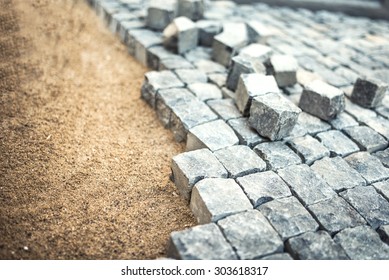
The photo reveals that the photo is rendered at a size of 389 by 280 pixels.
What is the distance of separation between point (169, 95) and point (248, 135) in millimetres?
992

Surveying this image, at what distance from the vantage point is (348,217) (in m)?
2.52

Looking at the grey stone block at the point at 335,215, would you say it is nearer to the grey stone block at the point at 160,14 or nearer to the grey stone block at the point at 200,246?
the grey stone block at the point at 200,246

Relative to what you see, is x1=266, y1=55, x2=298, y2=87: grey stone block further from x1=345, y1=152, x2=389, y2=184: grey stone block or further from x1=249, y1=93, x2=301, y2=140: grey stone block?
x1=345, y1=152, x2=389, y2=184: grey stone block

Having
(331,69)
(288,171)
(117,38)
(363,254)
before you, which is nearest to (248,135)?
(288,171)

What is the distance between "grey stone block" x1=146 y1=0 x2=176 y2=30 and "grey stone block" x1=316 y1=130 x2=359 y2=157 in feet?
9.07

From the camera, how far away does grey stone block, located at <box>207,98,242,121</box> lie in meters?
3.40

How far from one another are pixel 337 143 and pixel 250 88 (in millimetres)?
990

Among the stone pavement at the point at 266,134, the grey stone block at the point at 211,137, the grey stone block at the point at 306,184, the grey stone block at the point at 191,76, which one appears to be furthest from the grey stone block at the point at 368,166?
the grey stone block at the point at 191,76

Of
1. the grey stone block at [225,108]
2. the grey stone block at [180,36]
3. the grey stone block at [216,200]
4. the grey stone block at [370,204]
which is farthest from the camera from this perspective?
the grey stone block at [180,36]

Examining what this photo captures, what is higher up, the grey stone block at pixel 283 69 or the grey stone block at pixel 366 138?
the grey stone block at pixel 283 69

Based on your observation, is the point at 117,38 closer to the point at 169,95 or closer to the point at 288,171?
the point at 169,95

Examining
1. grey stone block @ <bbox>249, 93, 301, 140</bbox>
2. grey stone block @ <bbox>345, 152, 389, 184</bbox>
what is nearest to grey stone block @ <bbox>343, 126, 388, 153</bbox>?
grey stone block @ <bbox>345, 152, 389, 184</bbox>

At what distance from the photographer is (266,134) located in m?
3.12

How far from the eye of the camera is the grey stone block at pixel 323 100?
3.41 metres
